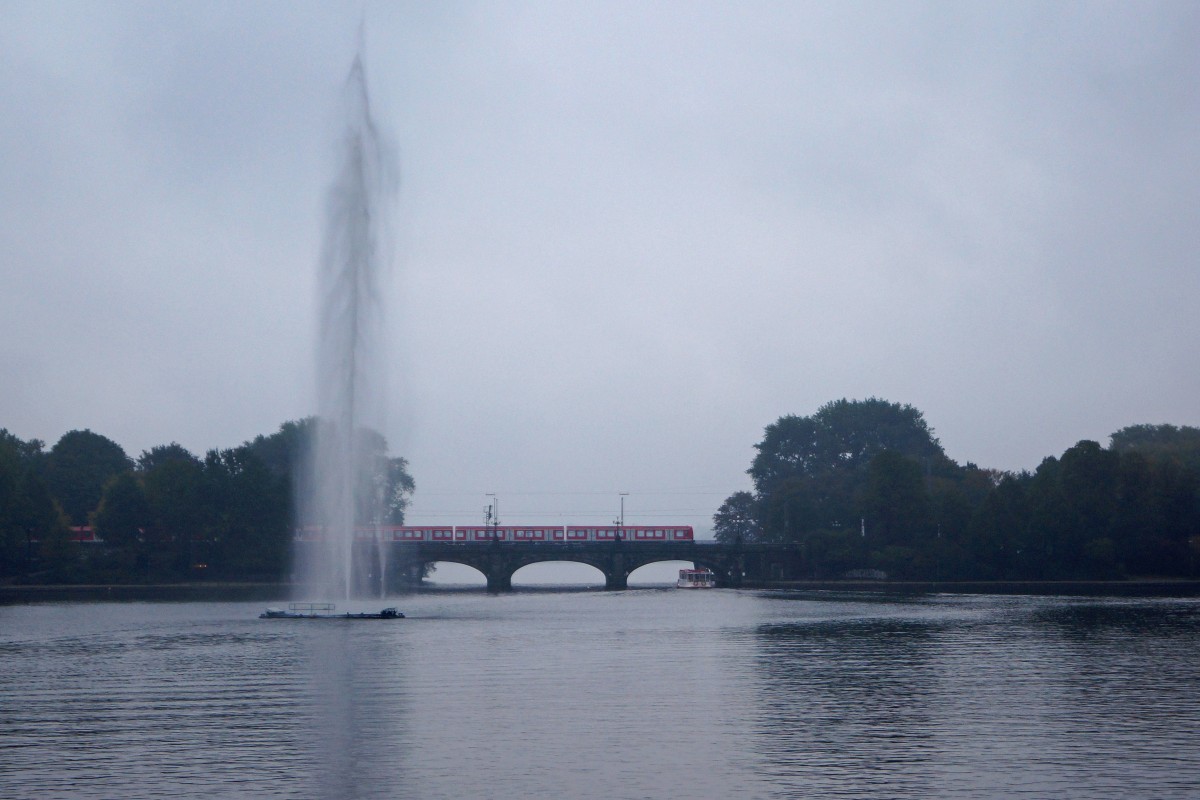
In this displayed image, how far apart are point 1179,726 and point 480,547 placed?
112 metres

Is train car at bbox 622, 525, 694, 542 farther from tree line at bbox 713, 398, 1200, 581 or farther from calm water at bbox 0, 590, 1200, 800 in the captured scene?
calm water at bbox 0, 590, 1200, 800

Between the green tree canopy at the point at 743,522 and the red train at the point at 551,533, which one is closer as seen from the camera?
the red train at the point at 551,533

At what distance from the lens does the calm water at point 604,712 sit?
2559cm

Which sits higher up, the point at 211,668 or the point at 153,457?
the point at 153,457

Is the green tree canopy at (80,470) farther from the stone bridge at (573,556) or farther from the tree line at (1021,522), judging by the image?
the tree line at (1021,522)

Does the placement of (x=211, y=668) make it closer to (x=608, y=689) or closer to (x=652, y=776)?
(x=608, y=689)

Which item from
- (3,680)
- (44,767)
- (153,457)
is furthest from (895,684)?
(153,457)

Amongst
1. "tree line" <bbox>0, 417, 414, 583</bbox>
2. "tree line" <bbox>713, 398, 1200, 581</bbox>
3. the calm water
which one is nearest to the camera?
the calm water

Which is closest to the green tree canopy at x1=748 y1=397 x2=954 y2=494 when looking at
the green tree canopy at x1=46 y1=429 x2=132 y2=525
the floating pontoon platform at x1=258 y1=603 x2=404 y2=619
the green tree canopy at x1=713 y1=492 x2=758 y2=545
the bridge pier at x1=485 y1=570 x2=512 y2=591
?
the green tree canopy at x1=713 y1=492 x2=758 y2=545

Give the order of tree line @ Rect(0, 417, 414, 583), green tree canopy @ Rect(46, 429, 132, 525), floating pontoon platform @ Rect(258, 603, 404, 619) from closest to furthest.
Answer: floating pontoon platform @ Rect(258, 603, 404, 619), tree line @ Rect(0, 417, 414, 583), green tree canopy @ Rect(46, 429, 132, 525)

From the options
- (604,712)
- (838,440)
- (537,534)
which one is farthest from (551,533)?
(604,712)

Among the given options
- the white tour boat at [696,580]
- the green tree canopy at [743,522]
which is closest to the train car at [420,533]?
the white tour boat at [696,580]

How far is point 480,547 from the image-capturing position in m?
139

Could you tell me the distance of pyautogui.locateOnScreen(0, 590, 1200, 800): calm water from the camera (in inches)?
1008
